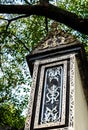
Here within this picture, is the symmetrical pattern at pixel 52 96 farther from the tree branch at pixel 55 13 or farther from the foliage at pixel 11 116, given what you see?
the foliage at pixel 11 116

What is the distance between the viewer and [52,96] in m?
6.57

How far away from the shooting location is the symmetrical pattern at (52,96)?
6148 mm

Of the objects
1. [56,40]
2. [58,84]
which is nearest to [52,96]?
[58,84]

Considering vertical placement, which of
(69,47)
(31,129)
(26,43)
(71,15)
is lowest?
(31,129)

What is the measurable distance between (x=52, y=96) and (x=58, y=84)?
35cm

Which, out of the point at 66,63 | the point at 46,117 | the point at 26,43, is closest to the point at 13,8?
the point at 66,63

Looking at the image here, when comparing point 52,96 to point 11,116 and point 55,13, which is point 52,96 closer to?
point 55,13

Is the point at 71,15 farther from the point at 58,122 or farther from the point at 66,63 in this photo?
the point at 58,122

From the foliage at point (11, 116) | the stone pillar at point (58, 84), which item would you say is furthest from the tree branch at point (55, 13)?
the foliage at point (11, 116)

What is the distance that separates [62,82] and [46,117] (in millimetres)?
991

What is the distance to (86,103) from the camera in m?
8.16

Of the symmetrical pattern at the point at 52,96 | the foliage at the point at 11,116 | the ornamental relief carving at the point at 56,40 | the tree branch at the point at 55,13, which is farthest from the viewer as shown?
the foliage at the point at 11,116

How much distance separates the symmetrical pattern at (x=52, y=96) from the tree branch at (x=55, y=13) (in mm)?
1146

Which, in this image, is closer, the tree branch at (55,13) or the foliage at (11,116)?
the tree branch at (55,13)
